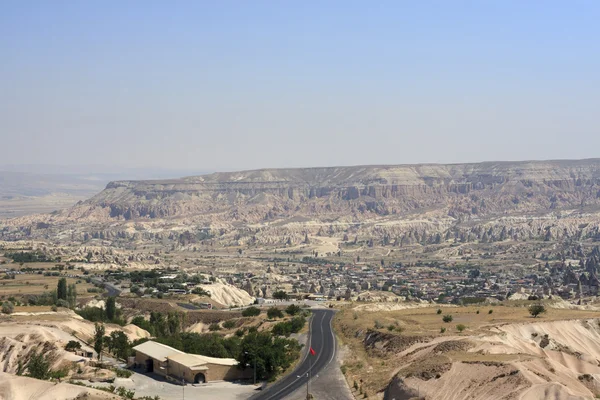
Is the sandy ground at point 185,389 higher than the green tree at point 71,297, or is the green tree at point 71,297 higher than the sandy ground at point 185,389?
the sandy ground at point 185,389

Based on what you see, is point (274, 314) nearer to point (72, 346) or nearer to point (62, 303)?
point (62, 303)

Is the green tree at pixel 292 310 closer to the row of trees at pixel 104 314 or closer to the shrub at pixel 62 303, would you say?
the row of trees at pixel 104 314

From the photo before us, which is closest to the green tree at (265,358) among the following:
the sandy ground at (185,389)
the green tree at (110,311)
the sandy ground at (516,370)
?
the sandy ground at (185,389)

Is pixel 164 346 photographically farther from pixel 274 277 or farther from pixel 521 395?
pixel 274 277

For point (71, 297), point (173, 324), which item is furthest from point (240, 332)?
point (71, 297)

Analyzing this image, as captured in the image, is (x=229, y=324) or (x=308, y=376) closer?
(x=308, y=376)

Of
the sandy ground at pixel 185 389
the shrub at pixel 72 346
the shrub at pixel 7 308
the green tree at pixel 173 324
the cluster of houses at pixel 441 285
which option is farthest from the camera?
the cluster of houses at pixel 441 285

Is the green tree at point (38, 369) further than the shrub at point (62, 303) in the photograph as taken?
No
